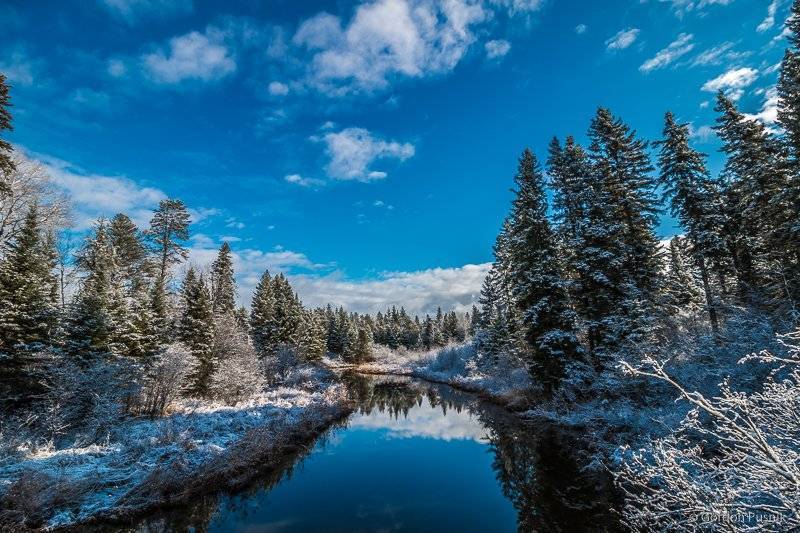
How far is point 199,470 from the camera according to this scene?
1393 centimetres

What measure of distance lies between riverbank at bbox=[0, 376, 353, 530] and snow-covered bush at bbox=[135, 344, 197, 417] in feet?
3.29

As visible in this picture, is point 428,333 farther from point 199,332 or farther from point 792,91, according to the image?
point 792,91

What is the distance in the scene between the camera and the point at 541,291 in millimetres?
23219

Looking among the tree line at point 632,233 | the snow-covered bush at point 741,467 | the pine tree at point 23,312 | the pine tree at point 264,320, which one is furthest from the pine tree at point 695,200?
the pine tree at point 264,320

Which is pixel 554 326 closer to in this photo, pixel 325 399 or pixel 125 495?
pixel 325 399

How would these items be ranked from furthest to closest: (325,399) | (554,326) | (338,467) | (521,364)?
(521,364)
(325,399)
(554,326)
(338,467)

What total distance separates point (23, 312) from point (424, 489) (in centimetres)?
1989

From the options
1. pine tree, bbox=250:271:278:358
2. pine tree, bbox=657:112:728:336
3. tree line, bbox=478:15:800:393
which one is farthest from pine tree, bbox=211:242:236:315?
pine tree, bbox=657:112:728:336

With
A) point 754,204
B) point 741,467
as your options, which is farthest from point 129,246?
point 754,204

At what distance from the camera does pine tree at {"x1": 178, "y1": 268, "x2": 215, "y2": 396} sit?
27.6 meters

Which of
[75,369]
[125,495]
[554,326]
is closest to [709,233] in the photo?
[554,326]

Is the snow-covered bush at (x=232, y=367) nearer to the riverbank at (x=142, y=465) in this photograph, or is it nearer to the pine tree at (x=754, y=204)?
the riverbank at (x=142, y=465)

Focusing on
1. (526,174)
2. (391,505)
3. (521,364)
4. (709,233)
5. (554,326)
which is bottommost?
(391,505)

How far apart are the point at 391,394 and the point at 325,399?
39.6ft
